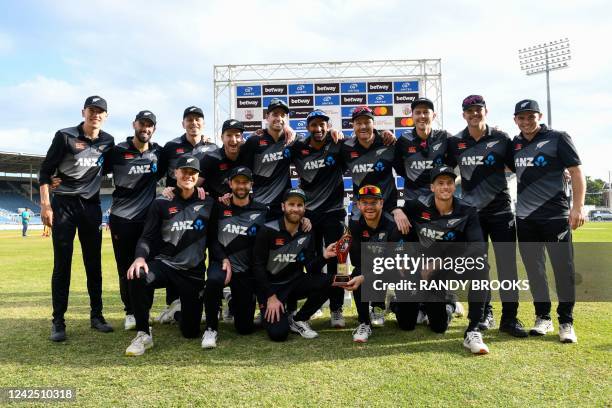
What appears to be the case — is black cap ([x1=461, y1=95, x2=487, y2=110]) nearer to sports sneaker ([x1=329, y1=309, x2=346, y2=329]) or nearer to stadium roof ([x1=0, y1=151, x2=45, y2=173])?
sports sneaker ([x1=329, y1=309, x2=346, y2=329])

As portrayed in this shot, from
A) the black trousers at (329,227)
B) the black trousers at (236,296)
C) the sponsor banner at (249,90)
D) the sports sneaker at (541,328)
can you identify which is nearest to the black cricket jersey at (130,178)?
the black trousers at (236,296)

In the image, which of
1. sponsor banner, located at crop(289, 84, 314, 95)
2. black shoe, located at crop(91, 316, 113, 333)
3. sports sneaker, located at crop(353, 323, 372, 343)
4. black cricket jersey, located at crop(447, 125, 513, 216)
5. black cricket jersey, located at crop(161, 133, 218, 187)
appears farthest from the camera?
sponsor banner, located at crop(289, 84, 314, 95)

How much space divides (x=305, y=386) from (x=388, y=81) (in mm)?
10220

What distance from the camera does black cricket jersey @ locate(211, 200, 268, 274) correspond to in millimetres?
5145

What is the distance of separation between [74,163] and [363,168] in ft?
11.5

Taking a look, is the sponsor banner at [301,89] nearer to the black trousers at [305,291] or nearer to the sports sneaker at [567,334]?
the black trousers at [305,291]

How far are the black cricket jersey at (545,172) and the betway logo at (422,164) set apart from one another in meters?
1.00

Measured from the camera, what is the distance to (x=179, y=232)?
4902 mm

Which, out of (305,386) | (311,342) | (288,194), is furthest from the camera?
(288,194)

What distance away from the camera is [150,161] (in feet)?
17.7

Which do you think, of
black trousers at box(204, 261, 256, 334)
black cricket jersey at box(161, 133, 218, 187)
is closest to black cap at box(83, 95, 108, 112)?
black cricket jersey at box(161, 133, 218, 187)

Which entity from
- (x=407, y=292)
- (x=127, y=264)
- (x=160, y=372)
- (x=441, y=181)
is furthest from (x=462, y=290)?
(x=127, y=264)

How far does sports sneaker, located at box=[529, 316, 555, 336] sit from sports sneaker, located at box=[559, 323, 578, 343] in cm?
A: 20

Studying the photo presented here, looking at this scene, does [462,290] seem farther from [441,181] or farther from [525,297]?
[525,297]
